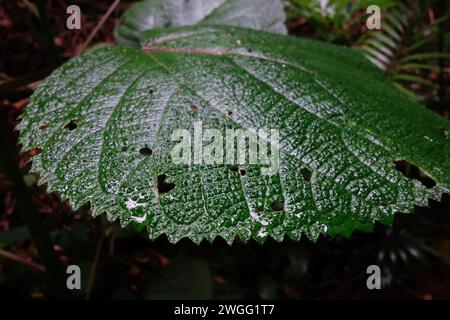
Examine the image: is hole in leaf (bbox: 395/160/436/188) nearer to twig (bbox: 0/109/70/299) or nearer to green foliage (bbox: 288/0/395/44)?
twig (bbox: 0/109/70/299)

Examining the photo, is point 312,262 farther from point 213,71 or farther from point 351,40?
point 213,71

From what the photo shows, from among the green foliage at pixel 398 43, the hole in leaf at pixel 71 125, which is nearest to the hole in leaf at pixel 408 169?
the hole in leaf at pixel 71 125

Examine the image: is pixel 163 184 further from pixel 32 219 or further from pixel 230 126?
pixel 32 219

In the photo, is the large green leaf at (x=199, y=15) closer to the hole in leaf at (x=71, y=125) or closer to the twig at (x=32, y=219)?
the twig at (x=32, y=219)
